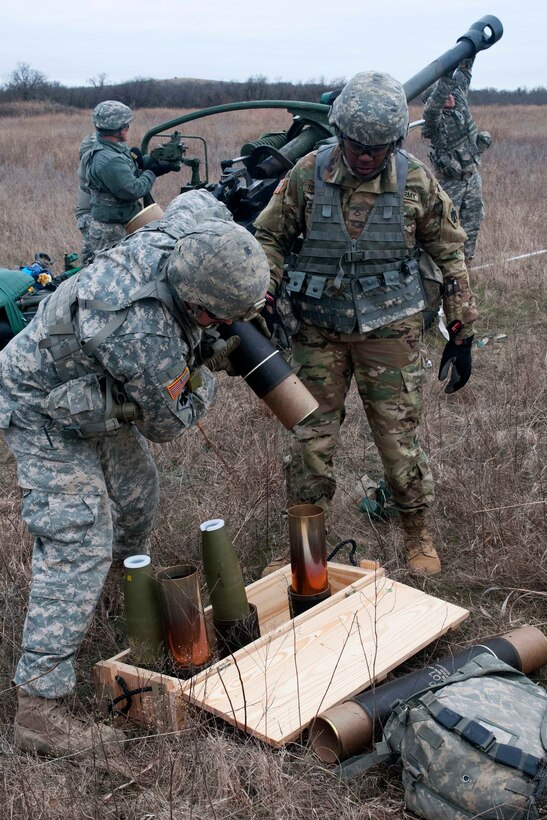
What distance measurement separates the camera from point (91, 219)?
25.1 feet

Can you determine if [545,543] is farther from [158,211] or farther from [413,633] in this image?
[158,211]

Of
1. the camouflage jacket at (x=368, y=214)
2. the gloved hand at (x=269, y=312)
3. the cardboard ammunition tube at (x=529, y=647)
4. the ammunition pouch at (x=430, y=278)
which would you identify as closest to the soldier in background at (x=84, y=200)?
the camouflage jacket at (x=368, y=214)

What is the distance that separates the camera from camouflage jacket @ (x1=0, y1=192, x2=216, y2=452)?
2.62 metres

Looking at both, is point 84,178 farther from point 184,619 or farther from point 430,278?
point 184,619

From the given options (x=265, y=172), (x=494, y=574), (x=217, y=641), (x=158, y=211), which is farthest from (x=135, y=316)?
(x=265, y=172)

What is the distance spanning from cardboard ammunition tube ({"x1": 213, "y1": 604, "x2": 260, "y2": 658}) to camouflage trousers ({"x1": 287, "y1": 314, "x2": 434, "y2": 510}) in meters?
0.95

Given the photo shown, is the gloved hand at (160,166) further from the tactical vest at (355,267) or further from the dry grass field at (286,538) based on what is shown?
the tactical vest at (355,267)

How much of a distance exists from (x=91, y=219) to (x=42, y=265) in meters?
2.30

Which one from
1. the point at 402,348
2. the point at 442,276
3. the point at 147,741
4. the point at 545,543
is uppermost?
Answer: the point at 442,276

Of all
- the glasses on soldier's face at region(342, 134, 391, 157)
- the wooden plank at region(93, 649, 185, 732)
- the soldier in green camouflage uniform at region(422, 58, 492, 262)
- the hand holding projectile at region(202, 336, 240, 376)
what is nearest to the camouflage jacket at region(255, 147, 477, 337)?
the glasses on soldier's face at region(342, 134, 391, 157)

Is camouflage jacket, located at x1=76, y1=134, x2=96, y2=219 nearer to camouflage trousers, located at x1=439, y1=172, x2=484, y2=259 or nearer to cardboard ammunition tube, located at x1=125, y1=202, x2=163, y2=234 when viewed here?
camouflage trousers, located at x1=439, y1=172, x2=484, y2=259

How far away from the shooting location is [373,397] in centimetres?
379

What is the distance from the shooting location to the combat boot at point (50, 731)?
8.93 feet

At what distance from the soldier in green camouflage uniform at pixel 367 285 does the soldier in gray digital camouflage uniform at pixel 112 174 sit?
3743 mm
